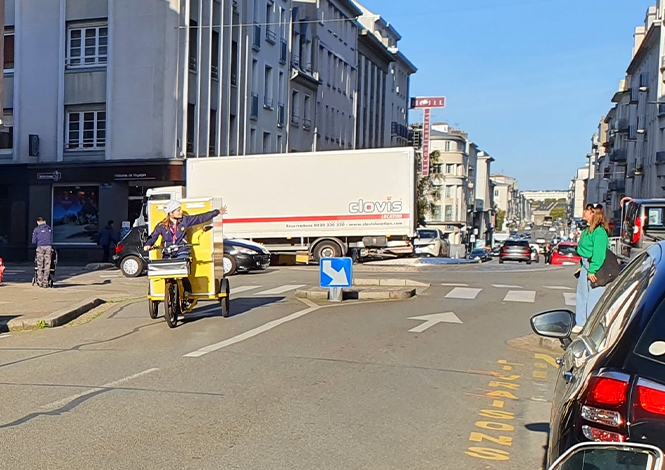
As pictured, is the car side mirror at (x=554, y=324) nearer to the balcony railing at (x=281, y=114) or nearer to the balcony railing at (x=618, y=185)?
the balcony railing at (x=281, y=114)

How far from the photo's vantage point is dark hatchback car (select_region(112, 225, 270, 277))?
80.3 ft

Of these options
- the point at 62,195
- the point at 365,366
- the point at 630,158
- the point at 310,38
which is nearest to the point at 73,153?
the point at 62,195

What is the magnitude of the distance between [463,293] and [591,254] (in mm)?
7642

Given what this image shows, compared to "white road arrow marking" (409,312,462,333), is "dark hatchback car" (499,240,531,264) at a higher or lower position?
lower

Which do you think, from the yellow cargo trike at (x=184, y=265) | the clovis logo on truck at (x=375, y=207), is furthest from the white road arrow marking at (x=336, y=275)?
the clovis logo on truck at (x=375, y=207)

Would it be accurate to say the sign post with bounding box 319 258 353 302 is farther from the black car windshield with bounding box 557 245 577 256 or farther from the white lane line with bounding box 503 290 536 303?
the black car windshield with bounding box 557 245 577 256

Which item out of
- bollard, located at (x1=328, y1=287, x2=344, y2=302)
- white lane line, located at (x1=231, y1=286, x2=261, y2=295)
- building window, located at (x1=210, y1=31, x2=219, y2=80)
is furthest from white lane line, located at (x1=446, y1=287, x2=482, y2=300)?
building window, located at (x1=210, y1=31, x2=219, y2=80)

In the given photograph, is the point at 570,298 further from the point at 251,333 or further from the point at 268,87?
the point at 268,87

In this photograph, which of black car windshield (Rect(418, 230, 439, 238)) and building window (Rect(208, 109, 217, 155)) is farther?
black car windshield (Rect(418, 230, 439, 238))

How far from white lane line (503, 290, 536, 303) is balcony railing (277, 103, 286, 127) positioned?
27.1m

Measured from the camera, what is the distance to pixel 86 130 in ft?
113

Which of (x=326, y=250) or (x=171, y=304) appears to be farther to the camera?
(x=326, y=250)

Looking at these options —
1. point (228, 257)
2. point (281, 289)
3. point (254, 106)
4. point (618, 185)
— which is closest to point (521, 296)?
point (281, 289)

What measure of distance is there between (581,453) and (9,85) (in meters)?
36.5
